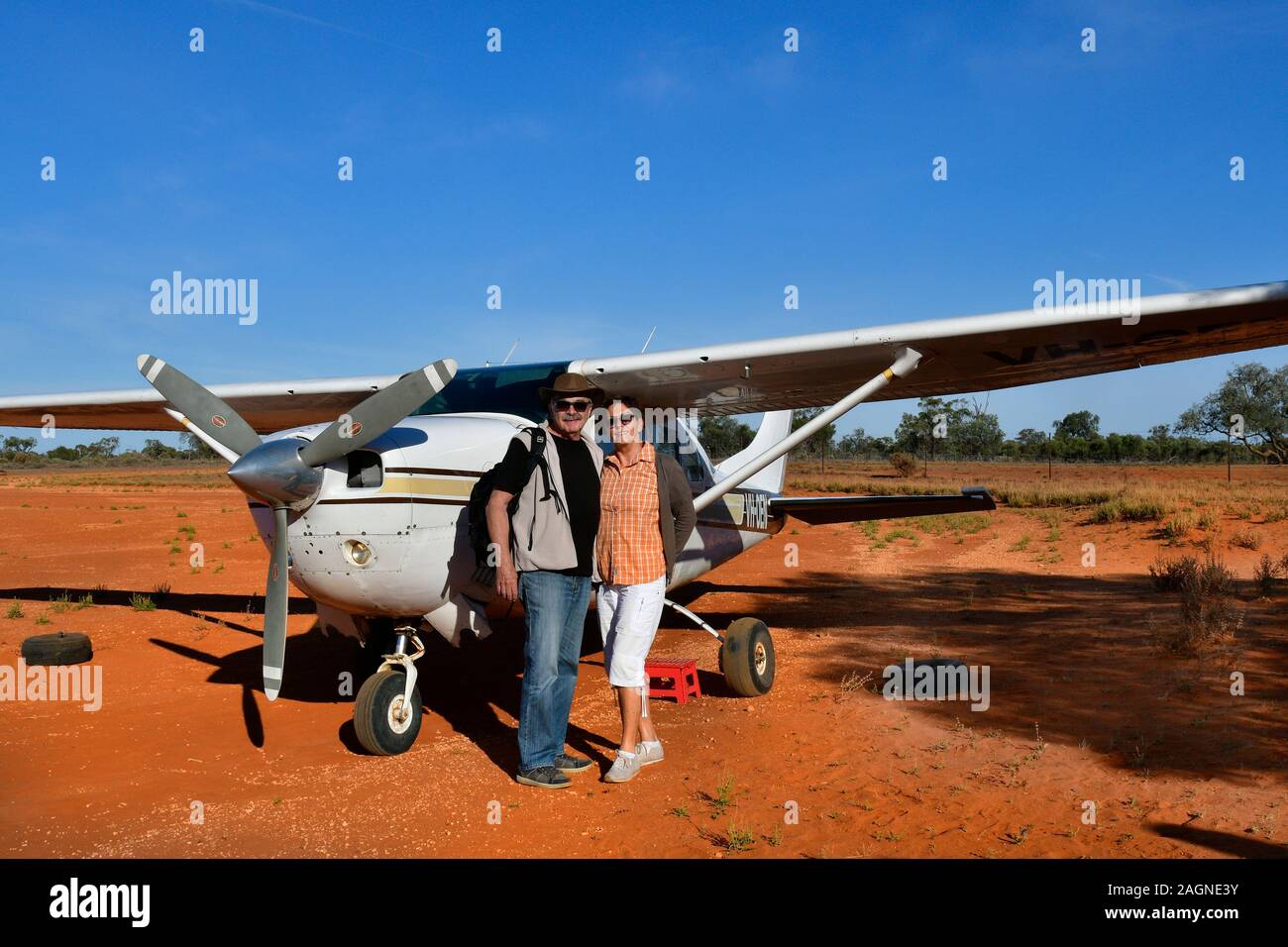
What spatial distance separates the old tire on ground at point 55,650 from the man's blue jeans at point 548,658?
556cm

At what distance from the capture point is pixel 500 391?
22.1ft

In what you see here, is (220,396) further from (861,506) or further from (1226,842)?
(1226,842)

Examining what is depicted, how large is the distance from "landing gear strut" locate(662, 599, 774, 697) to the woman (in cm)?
177

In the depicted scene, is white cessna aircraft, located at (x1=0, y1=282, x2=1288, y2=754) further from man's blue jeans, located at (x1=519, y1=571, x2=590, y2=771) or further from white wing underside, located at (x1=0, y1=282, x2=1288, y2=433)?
man's blue jeans, located at (x1=519, y1=571, x2=590, y2=771)

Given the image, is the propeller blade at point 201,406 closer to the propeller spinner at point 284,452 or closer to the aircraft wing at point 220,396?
the propeller spinner at point 284,452

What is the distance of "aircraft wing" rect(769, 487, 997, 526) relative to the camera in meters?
10.3

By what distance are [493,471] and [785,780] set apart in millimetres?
2453

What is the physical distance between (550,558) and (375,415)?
1.31 metres

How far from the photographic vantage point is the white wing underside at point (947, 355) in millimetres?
5711

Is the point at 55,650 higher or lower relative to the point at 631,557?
lower

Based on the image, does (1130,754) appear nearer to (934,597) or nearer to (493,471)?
(493,471)

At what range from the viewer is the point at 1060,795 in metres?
4.51

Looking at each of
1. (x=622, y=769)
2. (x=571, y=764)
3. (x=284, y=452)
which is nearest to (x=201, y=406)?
(x=284, y=452)

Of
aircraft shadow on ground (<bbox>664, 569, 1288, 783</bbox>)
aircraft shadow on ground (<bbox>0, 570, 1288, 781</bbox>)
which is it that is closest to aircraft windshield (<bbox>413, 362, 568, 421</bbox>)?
aircraft shadow on ground (<bbox>0, 570, 1288, 781</bbox>)
